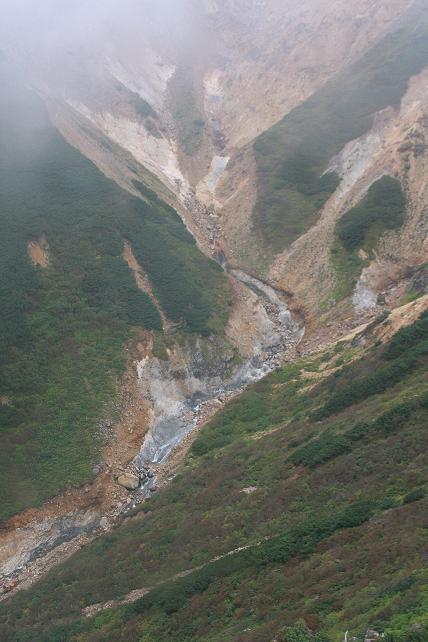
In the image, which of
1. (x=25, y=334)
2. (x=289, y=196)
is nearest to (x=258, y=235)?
(x=289, y=196)

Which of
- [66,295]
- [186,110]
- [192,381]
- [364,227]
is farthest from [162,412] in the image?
[186,110]

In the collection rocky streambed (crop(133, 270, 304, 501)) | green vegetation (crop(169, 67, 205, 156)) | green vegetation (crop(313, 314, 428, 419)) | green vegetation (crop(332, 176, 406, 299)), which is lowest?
green vegetation (crop(313, 314, 428, 419))

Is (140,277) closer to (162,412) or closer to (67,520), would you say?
(162,412)

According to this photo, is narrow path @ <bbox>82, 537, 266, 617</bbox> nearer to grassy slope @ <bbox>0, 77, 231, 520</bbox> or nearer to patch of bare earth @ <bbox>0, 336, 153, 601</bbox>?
patch of bare earth @ <bbox>0, 336, 153, 601</bbox>

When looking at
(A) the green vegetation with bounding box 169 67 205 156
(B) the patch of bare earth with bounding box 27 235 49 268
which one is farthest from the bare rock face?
(A) the green vegetation with bounding box 169 67 205 156

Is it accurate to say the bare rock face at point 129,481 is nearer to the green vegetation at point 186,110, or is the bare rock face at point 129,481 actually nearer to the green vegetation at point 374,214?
the green vegetation at point 374,214
